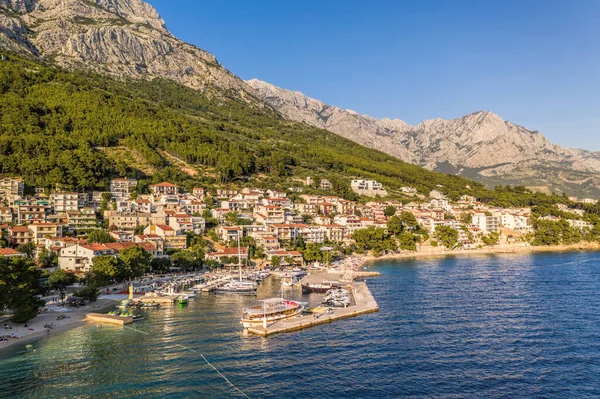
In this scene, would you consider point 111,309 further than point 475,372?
Yes

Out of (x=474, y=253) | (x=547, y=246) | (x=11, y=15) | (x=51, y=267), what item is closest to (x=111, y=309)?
(x=51, y=267)

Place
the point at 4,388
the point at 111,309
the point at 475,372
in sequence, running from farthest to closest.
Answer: the point at 111,309, the point at 475,372, the point at 4,388

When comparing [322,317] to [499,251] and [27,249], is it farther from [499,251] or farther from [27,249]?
[499,251]

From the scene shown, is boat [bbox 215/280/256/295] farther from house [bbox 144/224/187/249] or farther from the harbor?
house [bbox 144/224/187/249]

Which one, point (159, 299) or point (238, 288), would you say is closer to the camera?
point (159, 299)

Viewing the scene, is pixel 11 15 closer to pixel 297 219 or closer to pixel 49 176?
pixel 49 176

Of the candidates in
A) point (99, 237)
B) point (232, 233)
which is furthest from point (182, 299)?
point (232, 233)
